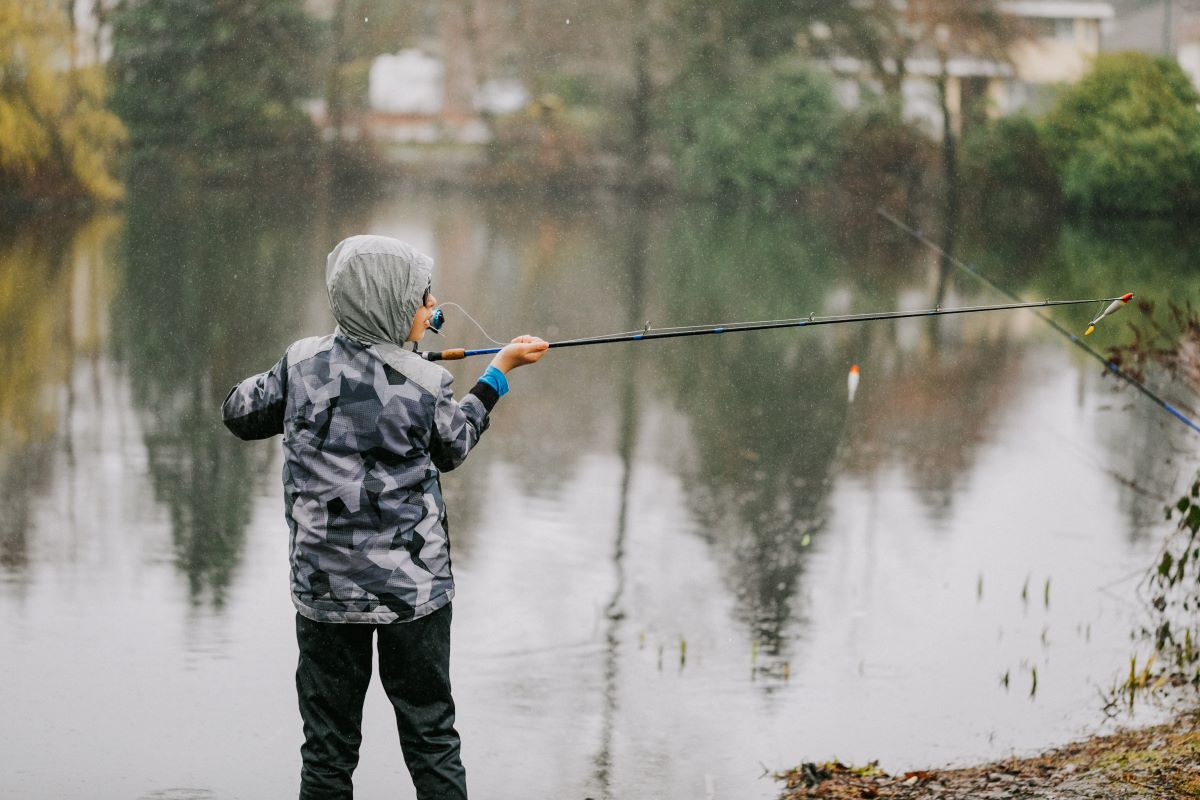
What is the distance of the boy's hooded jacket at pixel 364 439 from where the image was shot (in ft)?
8.90

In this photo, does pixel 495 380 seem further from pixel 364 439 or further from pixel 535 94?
pixel 535 94

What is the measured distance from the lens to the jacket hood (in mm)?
2729

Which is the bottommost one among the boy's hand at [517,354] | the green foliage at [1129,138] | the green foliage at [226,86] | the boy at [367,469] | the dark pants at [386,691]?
the dark pants at [386,691]

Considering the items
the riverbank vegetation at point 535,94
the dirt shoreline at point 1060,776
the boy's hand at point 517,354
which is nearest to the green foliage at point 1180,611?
the dirt shoreline at point 1060,776

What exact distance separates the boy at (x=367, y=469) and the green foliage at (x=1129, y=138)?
6386mm

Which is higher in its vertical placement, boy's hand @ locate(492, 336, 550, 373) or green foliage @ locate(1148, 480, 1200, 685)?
boy's hand @ locate(492, 336, 550, 373)

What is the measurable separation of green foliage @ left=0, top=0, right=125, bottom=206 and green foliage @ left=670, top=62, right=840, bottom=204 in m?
5.72

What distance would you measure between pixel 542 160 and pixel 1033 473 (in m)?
8.87

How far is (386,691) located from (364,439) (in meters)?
0.47

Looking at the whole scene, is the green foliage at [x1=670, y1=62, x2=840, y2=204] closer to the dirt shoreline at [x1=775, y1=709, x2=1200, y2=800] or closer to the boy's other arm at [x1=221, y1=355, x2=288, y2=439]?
the dirt shoreline at [x1=775, y1=709, x2=1200, y2=800]

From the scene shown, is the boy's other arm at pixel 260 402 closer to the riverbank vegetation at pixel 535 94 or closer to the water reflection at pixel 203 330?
the water reflection at pixel 203 330

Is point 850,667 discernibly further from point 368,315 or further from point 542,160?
point 542,160

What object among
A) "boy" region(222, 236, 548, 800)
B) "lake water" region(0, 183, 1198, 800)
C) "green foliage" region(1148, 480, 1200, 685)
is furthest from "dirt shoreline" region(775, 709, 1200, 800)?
"boy" region(222, 236, 548, 800)

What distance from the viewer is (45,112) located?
14188mm
